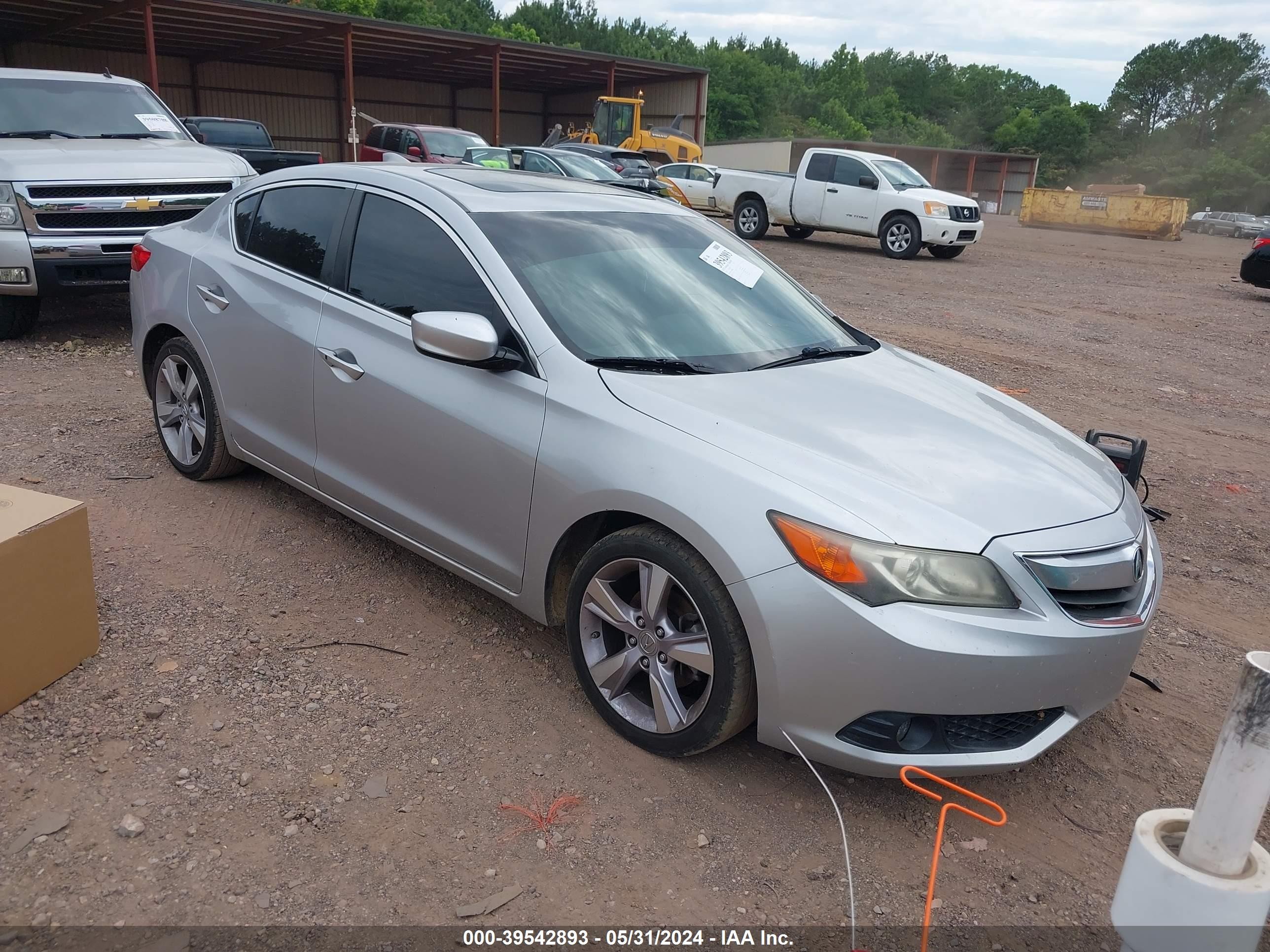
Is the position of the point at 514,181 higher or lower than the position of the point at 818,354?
higher

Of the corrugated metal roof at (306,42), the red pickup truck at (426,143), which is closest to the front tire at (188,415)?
the red pickup truck at (426,143)

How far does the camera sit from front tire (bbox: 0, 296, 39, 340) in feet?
24.5

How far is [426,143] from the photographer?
61.9 ft

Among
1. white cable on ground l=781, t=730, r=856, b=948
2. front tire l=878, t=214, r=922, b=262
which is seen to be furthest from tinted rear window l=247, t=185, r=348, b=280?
front tire l=878, t=214, r=922, b=262

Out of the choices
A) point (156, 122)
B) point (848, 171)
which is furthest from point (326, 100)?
point (156, 122)

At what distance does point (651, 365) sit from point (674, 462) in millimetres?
561

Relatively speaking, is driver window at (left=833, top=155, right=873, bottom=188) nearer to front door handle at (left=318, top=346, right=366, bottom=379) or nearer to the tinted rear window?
the tinted rear window

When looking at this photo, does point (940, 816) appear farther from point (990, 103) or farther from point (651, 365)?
point (990, 103)

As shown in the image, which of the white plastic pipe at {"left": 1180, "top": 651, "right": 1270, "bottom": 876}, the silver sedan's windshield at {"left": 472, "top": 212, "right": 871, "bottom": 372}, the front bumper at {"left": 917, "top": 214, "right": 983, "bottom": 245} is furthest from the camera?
the front bumper at {"left": 917, "top": 214, "right": 983, "bottom": 245}

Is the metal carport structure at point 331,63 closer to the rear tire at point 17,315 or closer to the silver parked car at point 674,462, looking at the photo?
the rear tire at point 17,315

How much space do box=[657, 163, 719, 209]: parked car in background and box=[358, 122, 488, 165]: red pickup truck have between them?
457 cm

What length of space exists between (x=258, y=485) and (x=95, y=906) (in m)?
2.83

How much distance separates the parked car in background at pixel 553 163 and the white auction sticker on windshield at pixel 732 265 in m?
13.0

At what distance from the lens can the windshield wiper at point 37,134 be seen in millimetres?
7688
